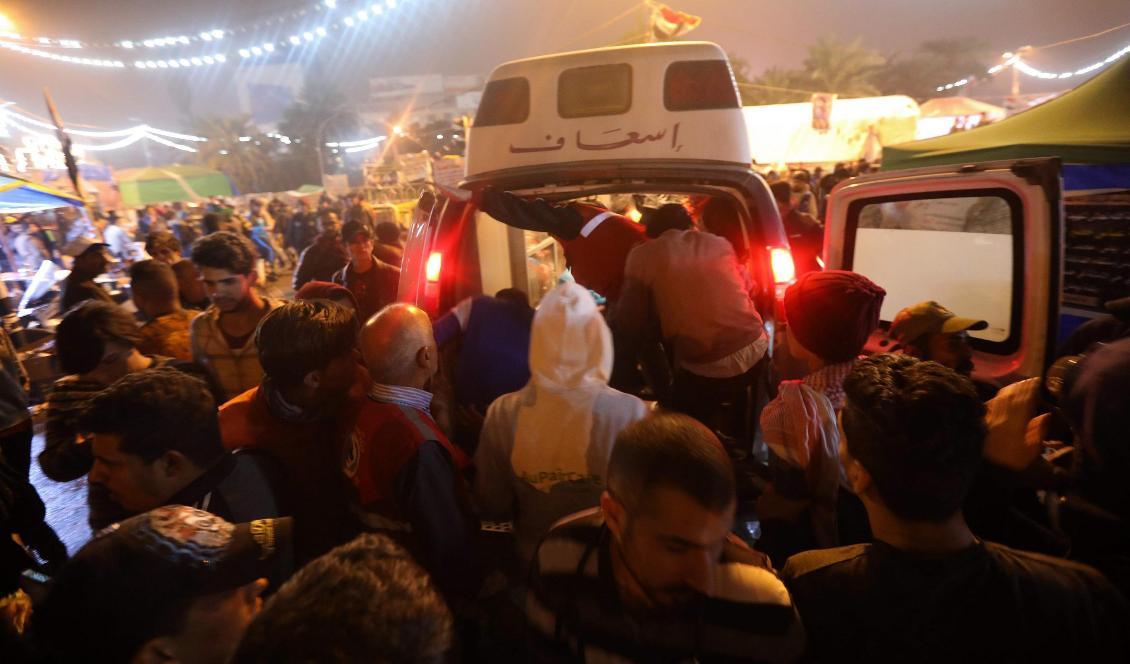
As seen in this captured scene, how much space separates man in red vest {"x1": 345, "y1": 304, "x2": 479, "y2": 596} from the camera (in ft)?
6.29

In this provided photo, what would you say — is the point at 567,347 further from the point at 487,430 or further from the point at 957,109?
the point at 957,109

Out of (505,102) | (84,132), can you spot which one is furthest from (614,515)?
(84,132)

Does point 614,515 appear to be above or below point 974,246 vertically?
below

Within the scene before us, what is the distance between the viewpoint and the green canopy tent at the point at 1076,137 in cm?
413

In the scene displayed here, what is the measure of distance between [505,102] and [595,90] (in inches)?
23.9

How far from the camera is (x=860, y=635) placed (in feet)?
4.23

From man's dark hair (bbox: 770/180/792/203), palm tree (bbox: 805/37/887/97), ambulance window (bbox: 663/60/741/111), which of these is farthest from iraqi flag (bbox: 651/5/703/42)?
palm tree (bbox: 805/37/887/97)

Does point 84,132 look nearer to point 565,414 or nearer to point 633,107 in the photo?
point 633,107

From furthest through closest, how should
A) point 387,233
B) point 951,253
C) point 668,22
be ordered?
point 668,22
point 387,233
point 951,253

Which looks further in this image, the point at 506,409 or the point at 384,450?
the point at 506,409

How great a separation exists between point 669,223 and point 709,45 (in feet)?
3.87

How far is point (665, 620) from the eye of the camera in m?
1.25

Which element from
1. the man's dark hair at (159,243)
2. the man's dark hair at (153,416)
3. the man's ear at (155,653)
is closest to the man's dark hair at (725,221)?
the man's dark hair at (153,416)

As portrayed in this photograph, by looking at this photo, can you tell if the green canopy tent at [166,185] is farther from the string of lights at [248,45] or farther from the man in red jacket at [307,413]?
the man in red jacket at [307,413]
